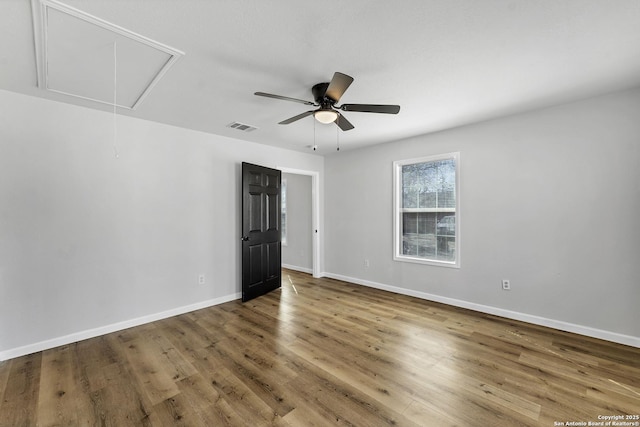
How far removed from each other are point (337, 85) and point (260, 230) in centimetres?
288

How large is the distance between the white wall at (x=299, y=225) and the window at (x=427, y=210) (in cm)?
215

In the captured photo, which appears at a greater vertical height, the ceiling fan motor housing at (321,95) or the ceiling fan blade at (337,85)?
the ceiling fan motor housing at (321,95)

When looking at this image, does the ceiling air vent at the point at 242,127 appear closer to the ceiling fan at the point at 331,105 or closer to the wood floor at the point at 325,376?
the ceiling fan at the point at 331,105

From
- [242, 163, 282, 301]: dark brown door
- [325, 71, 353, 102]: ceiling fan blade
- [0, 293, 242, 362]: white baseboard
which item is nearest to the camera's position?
[325, 71, 353, 102]: ceiling fan blade

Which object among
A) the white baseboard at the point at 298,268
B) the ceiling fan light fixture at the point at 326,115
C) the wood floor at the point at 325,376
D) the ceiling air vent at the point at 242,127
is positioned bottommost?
the wood floor at the point at 325,376

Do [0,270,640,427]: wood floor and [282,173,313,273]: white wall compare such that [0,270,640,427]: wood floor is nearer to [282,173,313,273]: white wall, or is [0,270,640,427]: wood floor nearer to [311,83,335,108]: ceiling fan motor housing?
[311,83,335,108]: ceiling fan motor housing

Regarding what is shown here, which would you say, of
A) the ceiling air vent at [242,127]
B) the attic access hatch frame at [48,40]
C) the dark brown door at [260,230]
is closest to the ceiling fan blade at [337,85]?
the attic access hatch frame at [48,40]

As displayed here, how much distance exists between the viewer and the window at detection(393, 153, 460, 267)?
3949mm

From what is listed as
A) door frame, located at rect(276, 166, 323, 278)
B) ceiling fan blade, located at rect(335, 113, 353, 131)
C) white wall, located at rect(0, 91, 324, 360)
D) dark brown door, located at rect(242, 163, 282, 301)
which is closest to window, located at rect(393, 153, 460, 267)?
door frame, located at rect(276, 166, 323, 278)

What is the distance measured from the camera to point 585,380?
215 cm

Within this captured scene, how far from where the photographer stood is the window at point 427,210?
13.0 ft

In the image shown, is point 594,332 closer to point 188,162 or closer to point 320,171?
point 320,171

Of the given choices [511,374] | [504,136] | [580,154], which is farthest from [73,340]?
[580,154]

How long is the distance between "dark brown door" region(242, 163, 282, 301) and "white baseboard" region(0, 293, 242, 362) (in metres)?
0.61
